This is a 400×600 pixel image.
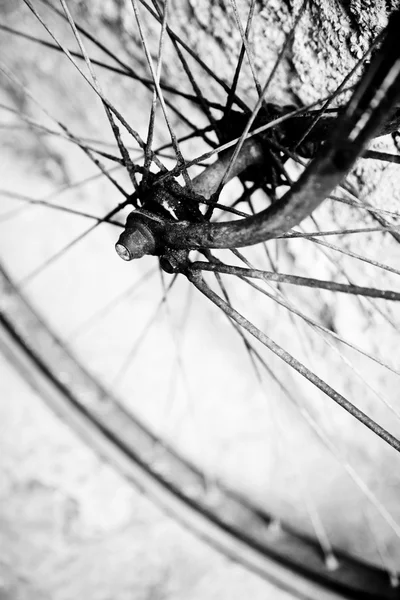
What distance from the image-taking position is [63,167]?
142cm

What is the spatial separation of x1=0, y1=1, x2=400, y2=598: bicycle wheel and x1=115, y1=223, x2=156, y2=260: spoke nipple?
26cm

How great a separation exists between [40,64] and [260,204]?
82 cm

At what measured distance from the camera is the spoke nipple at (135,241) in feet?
1.61

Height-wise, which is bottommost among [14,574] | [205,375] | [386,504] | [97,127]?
[14,574]

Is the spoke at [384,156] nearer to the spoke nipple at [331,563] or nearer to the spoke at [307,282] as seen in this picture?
the spoke at [307,282]

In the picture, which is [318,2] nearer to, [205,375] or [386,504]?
[205,375]

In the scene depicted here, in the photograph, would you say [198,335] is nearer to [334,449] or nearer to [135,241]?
[334,449]

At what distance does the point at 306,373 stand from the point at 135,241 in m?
0.27

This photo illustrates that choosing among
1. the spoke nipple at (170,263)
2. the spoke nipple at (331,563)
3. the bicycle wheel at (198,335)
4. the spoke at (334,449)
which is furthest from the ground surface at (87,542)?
the spoke nipple at (170,263)

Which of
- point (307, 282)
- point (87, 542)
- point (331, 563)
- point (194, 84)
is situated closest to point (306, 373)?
point (307, 282)

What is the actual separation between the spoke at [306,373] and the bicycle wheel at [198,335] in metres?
0.26

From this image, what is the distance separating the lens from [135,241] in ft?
1.61

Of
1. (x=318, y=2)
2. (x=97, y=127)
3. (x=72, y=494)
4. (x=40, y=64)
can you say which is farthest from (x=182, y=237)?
(x=72, y=494)

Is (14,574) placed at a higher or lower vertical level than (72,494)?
lower
